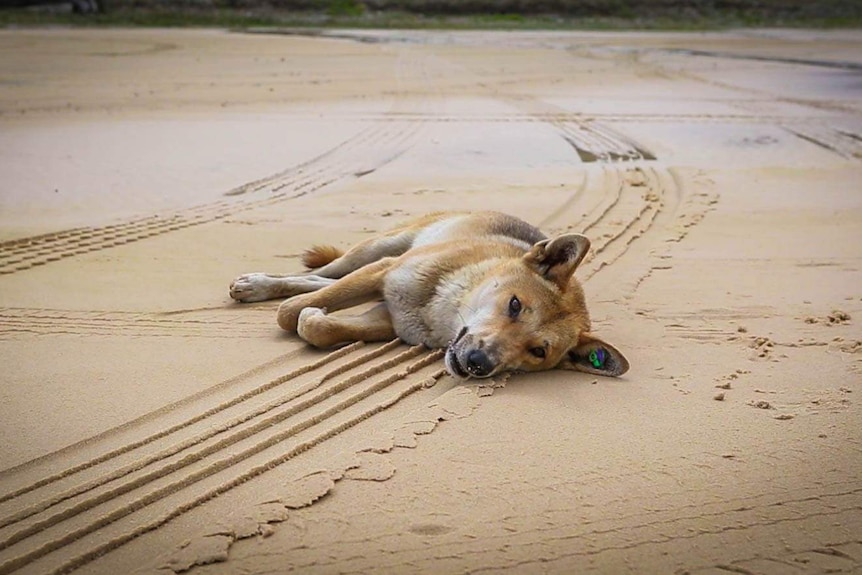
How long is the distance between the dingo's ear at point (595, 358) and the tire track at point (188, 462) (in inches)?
23.8

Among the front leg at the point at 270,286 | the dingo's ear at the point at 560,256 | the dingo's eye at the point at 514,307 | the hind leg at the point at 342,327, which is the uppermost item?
the dingo's ear at the point at 560,256

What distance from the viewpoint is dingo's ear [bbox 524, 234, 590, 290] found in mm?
4727

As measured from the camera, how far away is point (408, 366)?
15.0 feet

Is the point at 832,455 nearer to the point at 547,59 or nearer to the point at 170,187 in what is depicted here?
the point at 170,187

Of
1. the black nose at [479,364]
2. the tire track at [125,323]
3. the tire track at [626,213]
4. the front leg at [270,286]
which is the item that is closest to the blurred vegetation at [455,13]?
the tire track at [626,213]

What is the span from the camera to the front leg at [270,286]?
5.52 metres

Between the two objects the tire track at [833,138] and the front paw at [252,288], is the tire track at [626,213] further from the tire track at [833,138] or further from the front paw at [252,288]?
the tire track at [833,138]

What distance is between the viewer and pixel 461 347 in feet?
14.3

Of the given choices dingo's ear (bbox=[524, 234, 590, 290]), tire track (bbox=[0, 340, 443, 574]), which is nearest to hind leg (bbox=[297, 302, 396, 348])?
tire track (bbox=[0, 340, 443, 574])

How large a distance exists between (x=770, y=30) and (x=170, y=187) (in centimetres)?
2253

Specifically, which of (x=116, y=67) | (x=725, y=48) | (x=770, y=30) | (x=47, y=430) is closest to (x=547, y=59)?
(x=725, y=48)

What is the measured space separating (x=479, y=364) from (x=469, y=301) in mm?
568

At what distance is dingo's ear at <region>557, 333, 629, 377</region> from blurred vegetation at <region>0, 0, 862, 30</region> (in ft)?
68.7

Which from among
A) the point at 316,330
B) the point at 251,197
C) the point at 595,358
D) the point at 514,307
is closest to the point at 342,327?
the point at 316,330
